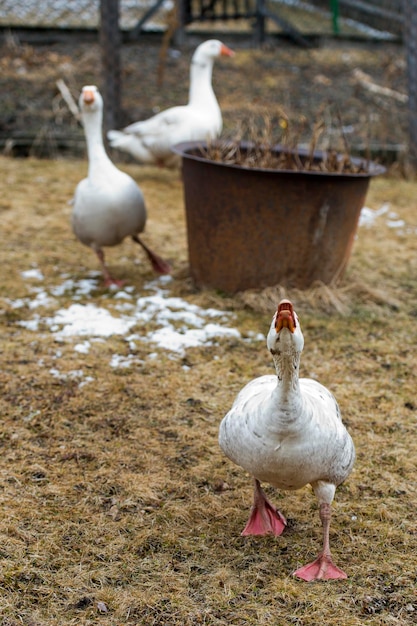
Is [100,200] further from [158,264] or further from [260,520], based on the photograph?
[260,520]

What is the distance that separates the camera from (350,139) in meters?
8.84

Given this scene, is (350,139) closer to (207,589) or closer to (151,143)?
(151,143)

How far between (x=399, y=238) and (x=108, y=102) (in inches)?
153

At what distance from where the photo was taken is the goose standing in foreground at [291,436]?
2.15 metres

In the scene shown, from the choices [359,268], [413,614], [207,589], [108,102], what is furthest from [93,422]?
[108,102]

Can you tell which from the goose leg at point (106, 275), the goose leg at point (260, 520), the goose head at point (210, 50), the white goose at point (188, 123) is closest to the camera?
the goose leg at point (260, 520)

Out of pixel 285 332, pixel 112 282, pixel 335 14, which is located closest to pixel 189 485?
pixel 285 332

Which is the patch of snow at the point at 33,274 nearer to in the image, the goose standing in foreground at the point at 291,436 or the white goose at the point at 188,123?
the white goose at the point at 188,123

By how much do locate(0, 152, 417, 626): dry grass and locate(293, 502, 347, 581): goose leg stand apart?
46 mm

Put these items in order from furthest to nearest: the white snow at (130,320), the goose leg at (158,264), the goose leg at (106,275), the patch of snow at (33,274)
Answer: the goose leg at (158,264) → the patch of snow at (33,274) → the goose leg at (106,275) → the white snow at (130,320)

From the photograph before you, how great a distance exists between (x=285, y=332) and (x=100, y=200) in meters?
2.85

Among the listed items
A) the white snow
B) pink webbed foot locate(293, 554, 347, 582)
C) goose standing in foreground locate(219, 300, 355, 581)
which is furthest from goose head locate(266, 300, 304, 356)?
the white snow

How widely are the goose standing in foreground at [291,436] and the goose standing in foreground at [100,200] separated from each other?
2.52 metres

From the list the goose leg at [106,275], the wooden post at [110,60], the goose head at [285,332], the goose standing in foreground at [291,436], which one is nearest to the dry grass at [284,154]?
the goose leg at [106,275]
